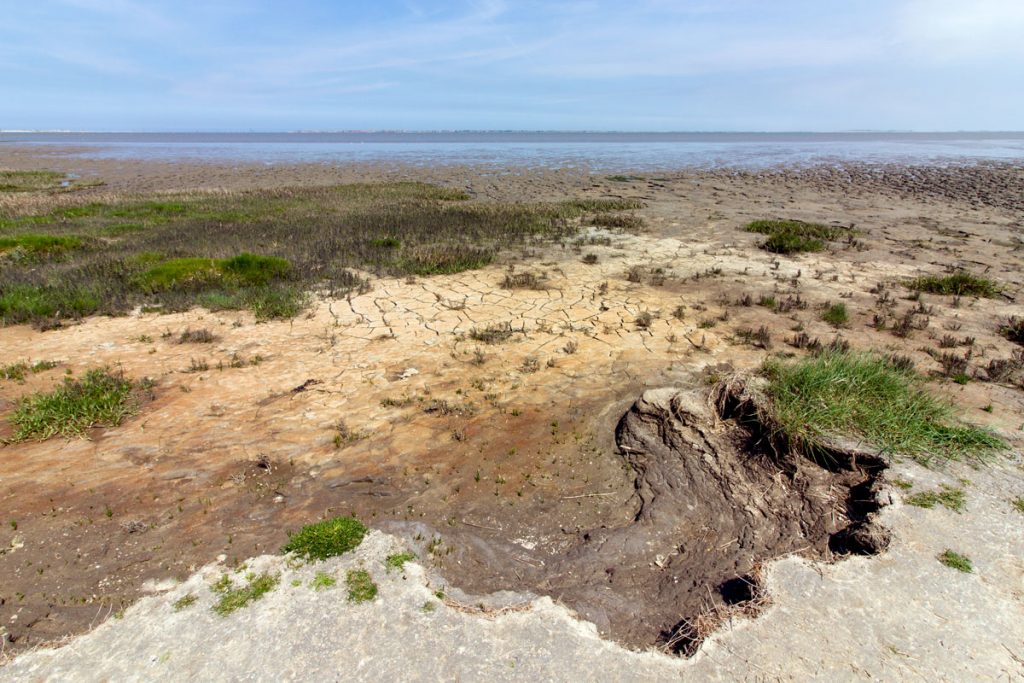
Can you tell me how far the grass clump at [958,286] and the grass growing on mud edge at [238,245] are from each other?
8.86m

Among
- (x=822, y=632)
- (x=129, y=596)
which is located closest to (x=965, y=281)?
(x=822, y=632)

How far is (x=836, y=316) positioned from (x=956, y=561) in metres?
6.02

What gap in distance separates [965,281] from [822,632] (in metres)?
10.7

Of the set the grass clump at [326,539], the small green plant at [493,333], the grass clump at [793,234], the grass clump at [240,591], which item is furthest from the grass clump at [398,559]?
the grass clump at [793,234]

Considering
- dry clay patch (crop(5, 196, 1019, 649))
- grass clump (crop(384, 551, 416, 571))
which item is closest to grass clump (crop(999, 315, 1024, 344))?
dry clay patch (crop(5, 196, 1019, 649))

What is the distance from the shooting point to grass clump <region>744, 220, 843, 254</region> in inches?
552

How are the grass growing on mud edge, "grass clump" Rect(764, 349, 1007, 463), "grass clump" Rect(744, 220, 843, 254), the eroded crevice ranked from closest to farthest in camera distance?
the eroded crevice < "grass clump" Rect(764, 349, 1007, 463) < the grass growing on mud edge < "grass clump" Rect(744, 220, 843, 254)

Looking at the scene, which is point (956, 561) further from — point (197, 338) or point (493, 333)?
point (197, 338)

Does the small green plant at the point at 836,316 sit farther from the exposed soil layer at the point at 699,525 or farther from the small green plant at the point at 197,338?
the small green plant at the point at 197,338

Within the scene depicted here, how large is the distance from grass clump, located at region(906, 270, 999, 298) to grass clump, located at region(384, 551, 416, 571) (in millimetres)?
11629

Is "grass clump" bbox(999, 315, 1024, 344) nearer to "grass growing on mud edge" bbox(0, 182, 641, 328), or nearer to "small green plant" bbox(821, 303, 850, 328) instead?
"small green plant" bbox(821, 303, 850, 328)

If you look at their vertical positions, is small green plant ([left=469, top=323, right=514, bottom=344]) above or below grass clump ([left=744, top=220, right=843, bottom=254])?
below

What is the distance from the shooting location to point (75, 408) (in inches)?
235

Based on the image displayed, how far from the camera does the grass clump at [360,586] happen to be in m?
3.69
